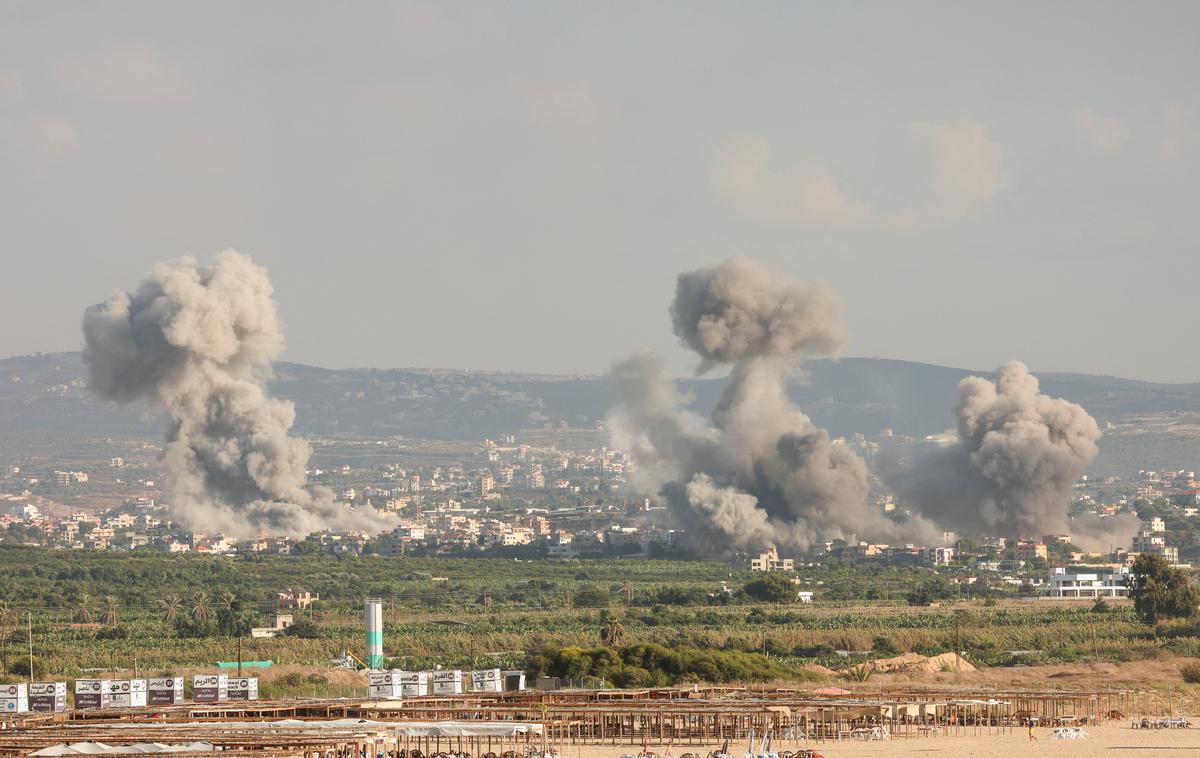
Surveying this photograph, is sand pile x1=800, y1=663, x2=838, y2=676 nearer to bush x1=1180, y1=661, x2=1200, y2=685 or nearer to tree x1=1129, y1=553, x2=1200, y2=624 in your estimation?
bush x1=1180, y1=661, x2=1200, y2=685

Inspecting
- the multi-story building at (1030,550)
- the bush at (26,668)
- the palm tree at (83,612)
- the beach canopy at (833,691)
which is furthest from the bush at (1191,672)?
the multi-story building at (1030,550)

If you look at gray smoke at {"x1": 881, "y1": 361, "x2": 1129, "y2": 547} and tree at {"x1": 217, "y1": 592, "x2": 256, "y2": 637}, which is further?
gray smoke at {"x1": 881, "y1": 361, "x2": 1129, "y2": 547}

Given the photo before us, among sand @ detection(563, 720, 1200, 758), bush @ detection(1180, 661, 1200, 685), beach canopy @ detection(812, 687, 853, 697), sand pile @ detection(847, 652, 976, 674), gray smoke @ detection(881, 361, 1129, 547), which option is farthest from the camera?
gray smoke @ detection(881, 361, 1129, 547)

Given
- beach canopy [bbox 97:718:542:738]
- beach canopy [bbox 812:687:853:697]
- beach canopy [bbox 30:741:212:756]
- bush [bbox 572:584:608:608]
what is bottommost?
beach canopy [bbox 812:687:853:697]

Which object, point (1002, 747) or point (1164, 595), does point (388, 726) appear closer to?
point (1002, 747)

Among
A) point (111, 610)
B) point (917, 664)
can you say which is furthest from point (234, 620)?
point (917, 664)

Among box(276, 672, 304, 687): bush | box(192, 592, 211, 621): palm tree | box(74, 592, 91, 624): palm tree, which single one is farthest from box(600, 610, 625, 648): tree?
box(74, 592, 91, 624): palm tree

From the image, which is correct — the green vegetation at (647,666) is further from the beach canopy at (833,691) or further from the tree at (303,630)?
the tree at (303,630)

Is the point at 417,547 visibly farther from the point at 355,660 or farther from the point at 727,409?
the point at 355,660
